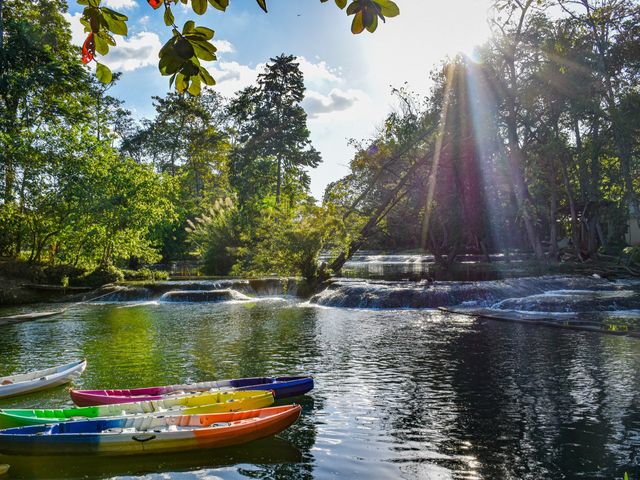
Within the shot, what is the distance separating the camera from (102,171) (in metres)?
28.9

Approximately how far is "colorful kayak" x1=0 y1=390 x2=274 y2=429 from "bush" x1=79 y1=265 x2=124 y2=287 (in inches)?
926

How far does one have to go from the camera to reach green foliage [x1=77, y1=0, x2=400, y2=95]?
2.10m

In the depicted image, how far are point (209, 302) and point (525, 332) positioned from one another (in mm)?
15723

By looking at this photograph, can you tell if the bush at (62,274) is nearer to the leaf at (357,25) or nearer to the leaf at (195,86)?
the leaf at (195,86)

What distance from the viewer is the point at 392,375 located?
1079cm

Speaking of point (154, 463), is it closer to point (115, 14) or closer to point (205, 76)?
point (205, 76)

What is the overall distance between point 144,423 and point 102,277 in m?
25.1

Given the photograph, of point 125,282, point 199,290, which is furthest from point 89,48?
point 125,282

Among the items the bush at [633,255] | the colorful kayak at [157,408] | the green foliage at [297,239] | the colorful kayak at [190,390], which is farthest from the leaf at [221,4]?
the bush at [633,255]

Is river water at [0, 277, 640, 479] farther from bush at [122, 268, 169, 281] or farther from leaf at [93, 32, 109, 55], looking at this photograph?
bush at [122, 268, 169, 281]

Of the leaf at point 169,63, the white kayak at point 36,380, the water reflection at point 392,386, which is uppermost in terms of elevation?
the leaf at point 169,63

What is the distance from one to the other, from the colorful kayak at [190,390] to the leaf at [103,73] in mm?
7057

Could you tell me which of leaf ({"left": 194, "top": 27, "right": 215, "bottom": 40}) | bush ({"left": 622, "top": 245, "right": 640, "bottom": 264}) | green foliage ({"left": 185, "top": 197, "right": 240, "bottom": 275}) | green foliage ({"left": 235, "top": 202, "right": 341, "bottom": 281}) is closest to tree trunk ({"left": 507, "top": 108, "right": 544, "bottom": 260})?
bush ({"left": 622, "top": 245, "right": 640, "bottom": 264})

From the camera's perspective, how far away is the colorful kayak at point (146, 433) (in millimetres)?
6562
